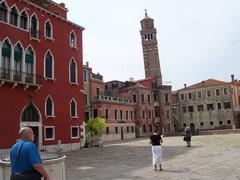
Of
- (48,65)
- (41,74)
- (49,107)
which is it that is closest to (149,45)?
(48,65)

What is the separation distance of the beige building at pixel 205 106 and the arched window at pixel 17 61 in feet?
140

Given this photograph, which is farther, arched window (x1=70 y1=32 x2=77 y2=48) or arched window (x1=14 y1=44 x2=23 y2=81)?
arched window (x1=70 y1=32 x2=77 y2=48)

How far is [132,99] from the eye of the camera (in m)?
54.0

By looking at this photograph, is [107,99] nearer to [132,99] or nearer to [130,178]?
[132,99]

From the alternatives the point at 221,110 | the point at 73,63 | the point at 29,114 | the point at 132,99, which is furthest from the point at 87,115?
the point at 221,110

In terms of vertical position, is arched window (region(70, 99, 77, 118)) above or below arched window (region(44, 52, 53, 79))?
below

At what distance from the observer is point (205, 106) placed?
2413 inches

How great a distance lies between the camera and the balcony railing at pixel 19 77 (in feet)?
69.9

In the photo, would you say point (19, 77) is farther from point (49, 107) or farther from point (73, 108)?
point (73, 108)

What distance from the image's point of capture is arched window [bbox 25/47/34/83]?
23.3m

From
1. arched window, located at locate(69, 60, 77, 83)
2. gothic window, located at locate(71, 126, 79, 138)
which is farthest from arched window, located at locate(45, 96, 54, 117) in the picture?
arched window, located at locate(69, 60, 77, 83)

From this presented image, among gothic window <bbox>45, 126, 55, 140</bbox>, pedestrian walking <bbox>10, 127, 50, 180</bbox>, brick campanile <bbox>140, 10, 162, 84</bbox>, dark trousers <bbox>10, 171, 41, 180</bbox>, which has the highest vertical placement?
brick campanile <bbox>140, 10, 162, 84</bbox>

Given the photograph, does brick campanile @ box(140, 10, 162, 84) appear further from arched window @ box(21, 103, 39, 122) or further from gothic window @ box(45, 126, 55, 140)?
arched window @ box(21, 103, 39, 122)

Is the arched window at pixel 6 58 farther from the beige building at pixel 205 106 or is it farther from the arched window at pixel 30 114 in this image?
the beige building at pixel 205 106
